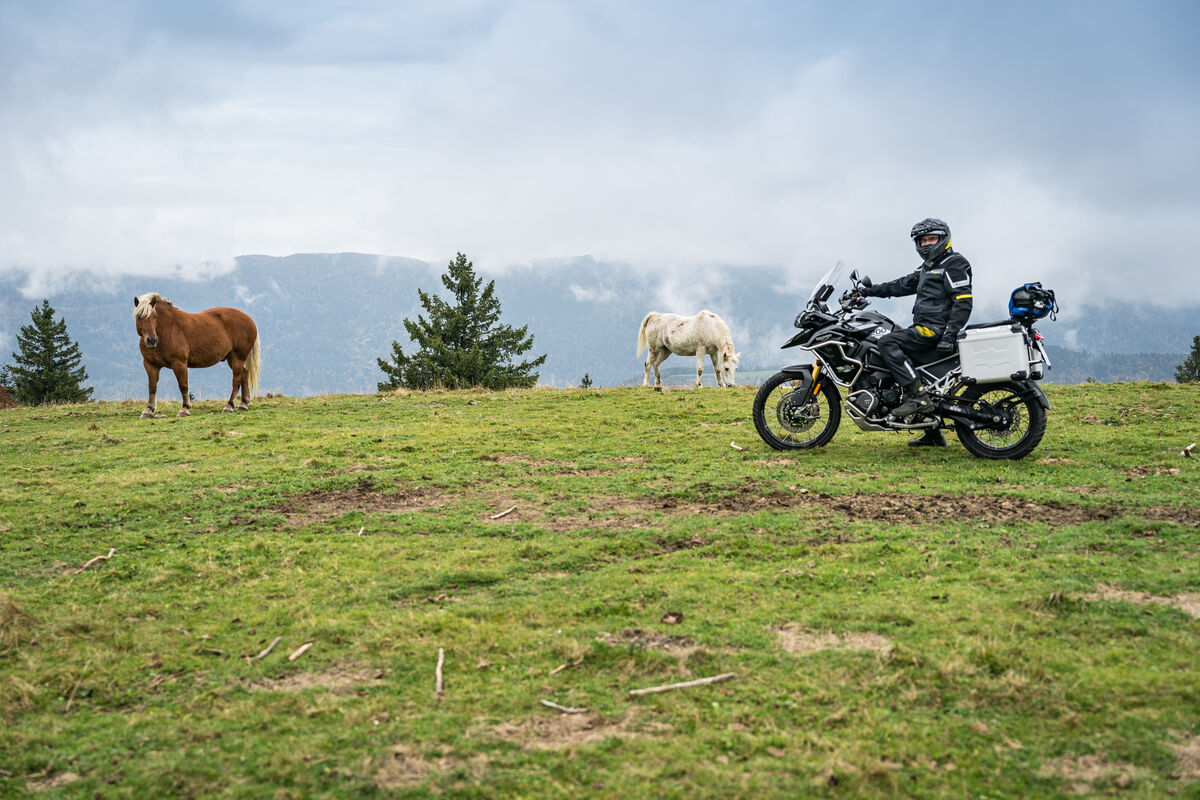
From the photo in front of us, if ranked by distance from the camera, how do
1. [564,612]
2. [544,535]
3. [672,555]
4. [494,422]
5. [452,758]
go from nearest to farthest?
1. [452,758]
2. [564,612]
3. [672,555]
4. [544,535]
5. [494,422]

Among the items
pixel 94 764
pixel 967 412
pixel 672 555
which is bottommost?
pixel 94 764

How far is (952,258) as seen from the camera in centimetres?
988

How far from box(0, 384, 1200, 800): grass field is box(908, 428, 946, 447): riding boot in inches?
47.3

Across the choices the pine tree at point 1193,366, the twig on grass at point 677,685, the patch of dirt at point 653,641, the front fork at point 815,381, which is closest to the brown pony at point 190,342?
the front fork at point 815,381

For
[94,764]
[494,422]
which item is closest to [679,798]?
[94,764]

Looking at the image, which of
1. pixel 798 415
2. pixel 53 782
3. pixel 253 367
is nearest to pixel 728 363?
pixel 253 367

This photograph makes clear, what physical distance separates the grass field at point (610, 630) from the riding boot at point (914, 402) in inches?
30.0

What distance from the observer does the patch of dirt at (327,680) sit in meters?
4.15

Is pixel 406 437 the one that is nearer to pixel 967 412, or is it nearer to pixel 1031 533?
pixel 967 412

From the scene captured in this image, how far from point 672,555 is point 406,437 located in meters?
6.99

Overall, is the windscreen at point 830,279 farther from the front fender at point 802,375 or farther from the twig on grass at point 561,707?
the twig on grass at point 561,707

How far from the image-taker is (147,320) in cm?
1541

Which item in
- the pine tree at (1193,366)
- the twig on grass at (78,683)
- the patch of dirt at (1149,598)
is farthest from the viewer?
the pine tree at (1193,366)

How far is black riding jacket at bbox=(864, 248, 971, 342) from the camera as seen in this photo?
32.0 feet
